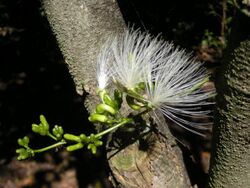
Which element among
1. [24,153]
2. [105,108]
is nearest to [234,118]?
[105,108]

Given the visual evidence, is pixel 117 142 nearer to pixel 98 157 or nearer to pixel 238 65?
pixel 238 65

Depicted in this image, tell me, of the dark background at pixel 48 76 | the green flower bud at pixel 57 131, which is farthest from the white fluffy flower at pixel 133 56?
the dark background at pixel 48 76

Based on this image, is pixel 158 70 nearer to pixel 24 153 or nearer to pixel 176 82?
pixel 176 82

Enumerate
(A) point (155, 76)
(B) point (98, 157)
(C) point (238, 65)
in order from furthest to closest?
(B) point (98, 157), (A) point (155, 76), (C) point (238, 65)

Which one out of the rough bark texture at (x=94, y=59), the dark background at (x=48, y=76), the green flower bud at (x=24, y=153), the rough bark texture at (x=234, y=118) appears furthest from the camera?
the dark background at (x=48, y=76)

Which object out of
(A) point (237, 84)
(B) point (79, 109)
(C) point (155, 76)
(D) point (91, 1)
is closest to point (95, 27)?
(D) point (91, 1)

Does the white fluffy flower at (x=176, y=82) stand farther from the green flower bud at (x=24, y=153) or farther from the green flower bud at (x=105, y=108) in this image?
the green flower bud at (x=24, y=153)
